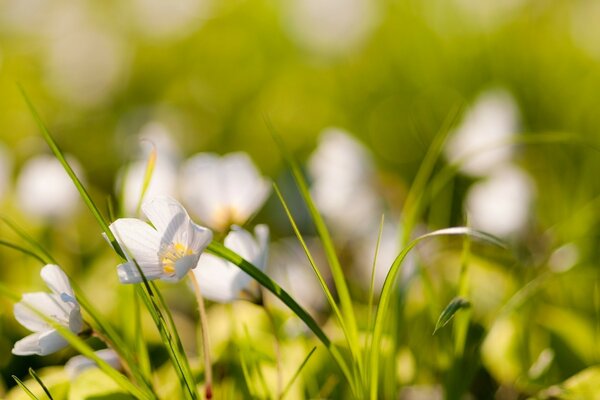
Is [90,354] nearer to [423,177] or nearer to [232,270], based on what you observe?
[232,270]

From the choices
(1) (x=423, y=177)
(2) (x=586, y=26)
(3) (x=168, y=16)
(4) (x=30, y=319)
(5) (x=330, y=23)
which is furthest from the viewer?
(3) (x=168, y=16)

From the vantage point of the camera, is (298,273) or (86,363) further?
(298,273)

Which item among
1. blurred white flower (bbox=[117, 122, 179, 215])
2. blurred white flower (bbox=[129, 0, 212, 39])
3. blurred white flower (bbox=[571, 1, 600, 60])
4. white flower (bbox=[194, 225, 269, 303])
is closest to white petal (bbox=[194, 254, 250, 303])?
white flower (bbox=[194, 225, 269, 303])

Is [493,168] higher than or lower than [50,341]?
lower

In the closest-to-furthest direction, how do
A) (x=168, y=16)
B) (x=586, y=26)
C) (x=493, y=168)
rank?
(x=493, y=168), (x=586, y=26), (x=168, y=16)

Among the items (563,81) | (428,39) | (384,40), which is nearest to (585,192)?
(563,81)

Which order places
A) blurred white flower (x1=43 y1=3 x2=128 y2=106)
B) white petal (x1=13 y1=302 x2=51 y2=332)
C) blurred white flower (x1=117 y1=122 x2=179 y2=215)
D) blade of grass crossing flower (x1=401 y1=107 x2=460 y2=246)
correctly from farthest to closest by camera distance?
blurred white flower (x1=43 y1=3 x2=128 y2=106)
blurred white flower (x1=117 y1=122 x2=179 y2=215)
blade of grass crossing flower (x1=401 y1=107 x2=460 y2=246)
white petal (x1=13 y1=302 x2=51 y2=332)

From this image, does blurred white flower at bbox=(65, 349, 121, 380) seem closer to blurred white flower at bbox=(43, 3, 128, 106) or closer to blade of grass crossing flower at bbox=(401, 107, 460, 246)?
blade of grass crossing flower at bbox=(401, 107, 460, 246)

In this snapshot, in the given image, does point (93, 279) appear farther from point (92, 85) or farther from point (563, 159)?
point (92, 85)

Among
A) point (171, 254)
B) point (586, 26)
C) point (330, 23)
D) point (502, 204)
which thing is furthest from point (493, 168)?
point (330, 23)
